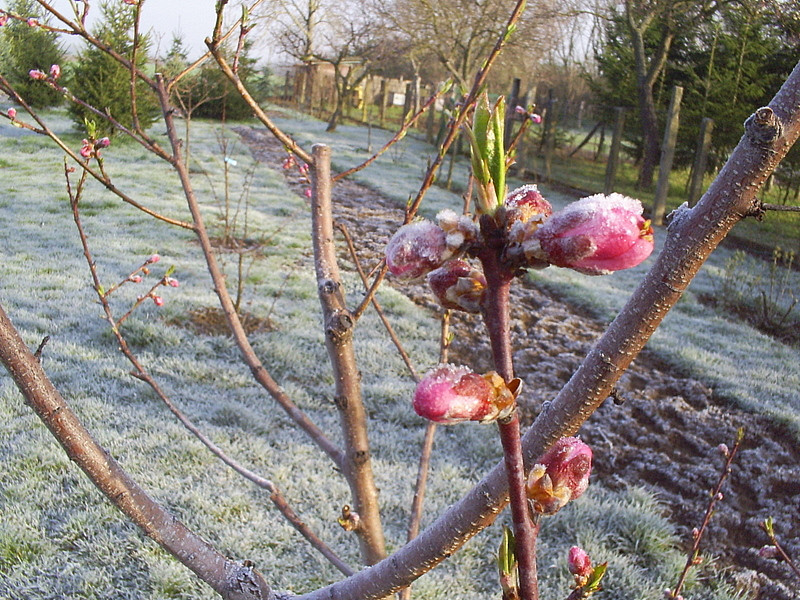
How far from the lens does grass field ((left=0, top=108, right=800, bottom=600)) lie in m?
2.62

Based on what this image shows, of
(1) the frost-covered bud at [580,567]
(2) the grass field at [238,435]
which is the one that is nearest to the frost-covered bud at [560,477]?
(1) the frost-covered bud at [580,567]

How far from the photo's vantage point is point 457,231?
0.40 metres

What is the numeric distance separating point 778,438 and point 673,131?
583 cm

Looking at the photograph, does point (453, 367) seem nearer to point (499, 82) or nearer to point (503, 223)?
point (503, 223)

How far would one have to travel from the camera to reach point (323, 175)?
3.80 feet

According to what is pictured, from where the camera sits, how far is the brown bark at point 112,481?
2.56 ft

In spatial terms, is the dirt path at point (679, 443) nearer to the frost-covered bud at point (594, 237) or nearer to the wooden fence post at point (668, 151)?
the frost-covered bud at point (594, 237)

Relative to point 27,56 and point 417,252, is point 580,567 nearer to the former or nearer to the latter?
point 417,252

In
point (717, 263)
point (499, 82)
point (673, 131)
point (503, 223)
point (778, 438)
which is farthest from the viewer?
point (499, 82)

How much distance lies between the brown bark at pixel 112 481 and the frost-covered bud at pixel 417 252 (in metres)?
0.55

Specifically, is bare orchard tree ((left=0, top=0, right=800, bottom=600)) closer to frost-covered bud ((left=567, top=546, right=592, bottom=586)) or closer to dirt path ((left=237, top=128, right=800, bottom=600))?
frost-covered bud ((left=567, top=546, right=592, bottom=586))

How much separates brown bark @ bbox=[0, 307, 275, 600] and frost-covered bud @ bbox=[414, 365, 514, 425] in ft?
1.73

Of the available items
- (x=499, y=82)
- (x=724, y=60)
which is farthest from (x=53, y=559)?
(x=499, y=82)

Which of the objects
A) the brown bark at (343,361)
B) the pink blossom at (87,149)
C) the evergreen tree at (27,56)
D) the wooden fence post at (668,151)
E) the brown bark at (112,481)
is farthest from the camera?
the wooden fence post at (668,151)
